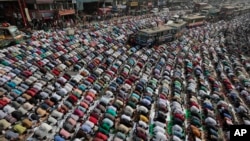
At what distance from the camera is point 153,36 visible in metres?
62.2

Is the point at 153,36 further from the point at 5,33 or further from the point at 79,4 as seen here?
the point at 5,33

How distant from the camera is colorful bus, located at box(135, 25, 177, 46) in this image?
200ft

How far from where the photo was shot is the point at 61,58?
48094 millimetres

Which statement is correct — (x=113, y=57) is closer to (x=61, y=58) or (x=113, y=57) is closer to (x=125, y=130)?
(x=61, y=58)

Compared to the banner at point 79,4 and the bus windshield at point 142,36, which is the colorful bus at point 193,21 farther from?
the banner at point 79,4

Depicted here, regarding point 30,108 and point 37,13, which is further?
point 37,13

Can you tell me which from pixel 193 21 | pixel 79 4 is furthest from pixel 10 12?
pixel 193 21

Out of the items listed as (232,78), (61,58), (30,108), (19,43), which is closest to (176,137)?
(30,108)

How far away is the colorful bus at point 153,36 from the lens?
61.1 metres

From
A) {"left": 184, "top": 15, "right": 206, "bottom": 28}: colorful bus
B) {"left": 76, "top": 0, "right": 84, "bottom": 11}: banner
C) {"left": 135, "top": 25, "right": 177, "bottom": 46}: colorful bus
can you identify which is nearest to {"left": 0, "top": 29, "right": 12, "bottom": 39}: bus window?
{"left": 135, "top": 25, "right": 177, "bottom": 46}: colorful bus

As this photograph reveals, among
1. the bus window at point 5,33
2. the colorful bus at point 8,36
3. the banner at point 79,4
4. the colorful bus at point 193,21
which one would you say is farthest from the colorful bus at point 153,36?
the bus window at point 5,33

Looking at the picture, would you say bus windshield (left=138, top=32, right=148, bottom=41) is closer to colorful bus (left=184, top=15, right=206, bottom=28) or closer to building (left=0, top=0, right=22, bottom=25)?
colorful bus (left=184, top=15, right=206, bottom=28)

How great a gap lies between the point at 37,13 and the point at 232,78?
188 feet

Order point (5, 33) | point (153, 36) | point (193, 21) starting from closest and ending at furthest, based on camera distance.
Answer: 1. point (5, 33)
2. point (153, 36)
3. point (193, 21)
